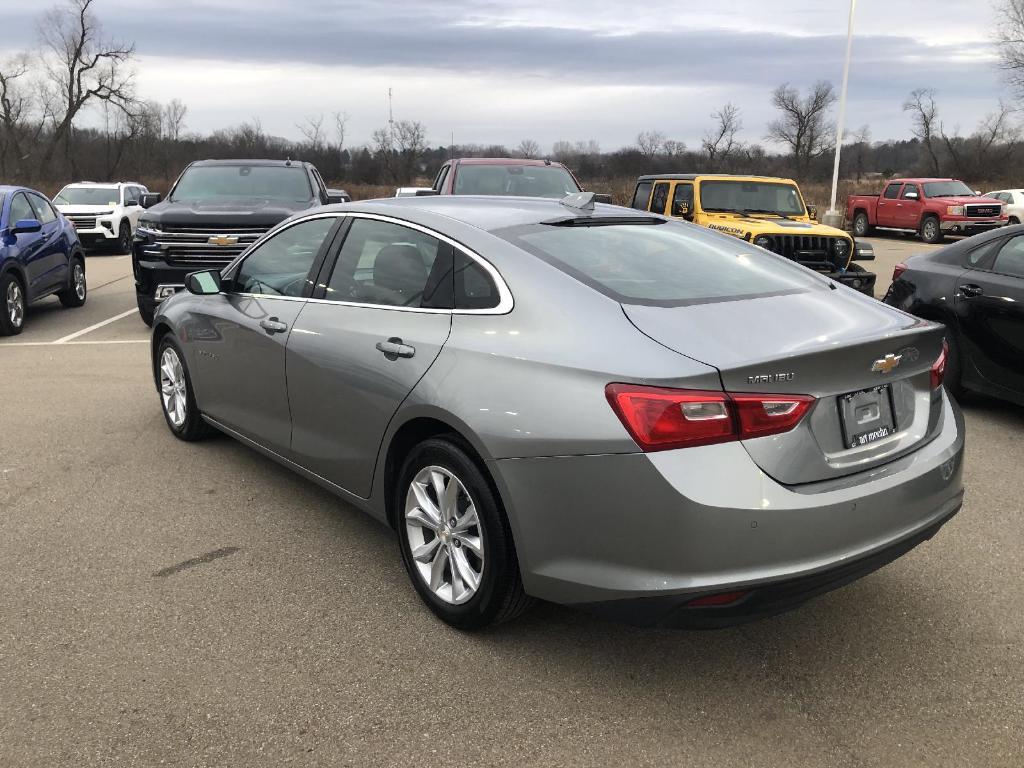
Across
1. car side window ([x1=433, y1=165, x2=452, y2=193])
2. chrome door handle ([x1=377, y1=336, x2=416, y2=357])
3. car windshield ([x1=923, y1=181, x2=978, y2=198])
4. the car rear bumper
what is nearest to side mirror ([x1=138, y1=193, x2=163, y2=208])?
car side window ([x1=433, y1=165, x2=452, y2=193])

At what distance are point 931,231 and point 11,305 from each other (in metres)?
23.3

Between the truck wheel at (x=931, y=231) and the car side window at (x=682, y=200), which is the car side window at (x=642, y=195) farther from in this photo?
the truck wheel at (x=931, y=231)

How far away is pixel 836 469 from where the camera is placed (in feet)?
9.09

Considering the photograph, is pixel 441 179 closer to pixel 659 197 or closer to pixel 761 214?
pixel 659 197

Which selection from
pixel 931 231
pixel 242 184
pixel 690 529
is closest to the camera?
pixel 690 529

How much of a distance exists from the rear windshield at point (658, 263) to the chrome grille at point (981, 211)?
23.3 m

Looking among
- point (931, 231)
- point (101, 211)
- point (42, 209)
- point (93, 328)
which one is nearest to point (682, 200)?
point (93, 328)

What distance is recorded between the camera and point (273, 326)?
4.39 metres

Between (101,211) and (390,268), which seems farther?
(101,211)

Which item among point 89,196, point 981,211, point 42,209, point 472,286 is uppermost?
point 89,196

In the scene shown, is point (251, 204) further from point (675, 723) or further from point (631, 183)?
point (631, 183)

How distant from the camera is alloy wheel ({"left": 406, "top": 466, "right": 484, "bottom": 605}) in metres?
3.24

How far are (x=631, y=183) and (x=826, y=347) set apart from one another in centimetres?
4580

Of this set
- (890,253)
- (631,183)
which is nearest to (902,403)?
(890,253)
